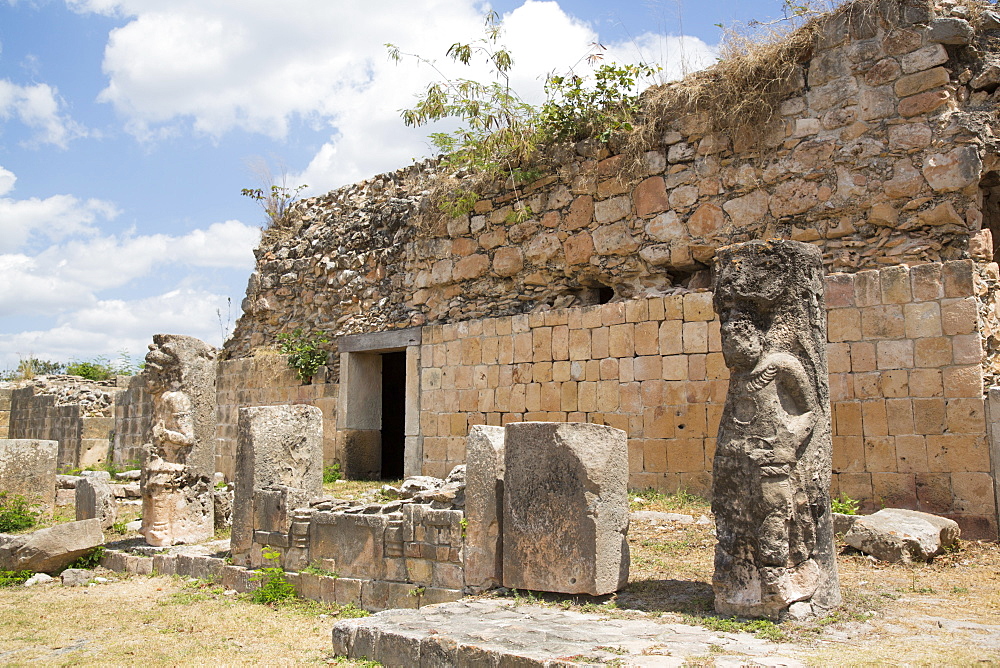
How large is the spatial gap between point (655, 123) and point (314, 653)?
737 cm

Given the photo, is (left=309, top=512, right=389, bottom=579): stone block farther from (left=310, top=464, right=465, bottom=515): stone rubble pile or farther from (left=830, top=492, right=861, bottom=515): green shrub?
(left=830, top=492, right=861, bottom=515): green shrub

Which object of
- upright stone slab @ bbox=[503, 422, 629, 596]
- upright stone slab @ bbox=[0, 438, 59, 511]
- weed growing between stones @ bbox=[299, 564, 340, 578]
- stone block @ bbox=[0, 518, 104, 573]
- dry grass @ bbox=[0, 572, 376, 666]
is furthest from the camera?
upright stone slab @ bbox=[0, 438, 59, 511]

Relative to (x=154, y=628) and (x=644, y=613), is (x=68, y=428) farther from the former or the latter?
(x=644, y=613)

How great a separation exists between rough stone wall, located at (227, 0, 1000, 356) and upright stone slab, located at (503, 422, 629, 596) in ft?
15.6

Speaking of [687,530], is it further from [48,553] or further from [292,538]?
[48,553]

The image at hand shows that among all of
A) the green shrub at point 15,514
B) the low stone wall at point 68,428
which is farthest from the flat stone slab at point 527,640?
the low stone wall at point 68,428

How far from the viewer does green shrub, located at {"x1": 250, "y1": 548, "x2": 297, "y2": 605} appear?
22.3 ft

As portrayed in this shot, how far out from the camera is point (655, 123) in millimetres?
9945

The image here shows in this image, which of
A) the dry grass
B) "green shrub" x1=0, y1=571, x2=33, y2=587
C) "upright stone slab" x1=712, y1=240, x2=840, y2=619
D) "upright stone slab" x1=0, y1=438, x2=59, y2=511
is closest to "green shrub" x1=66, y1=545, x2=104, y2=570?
"green shrub" x1=0, y1=571, x2=33, y2=587

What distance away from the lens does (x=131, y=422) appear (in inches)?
680

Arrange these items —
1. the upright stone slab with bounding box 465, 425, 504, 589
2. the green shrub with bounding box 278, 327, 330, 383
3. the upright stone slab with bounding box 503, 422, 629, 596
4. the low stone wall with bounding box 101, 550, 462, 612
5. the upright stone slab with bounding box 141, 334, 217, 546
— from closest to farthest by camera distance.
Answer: the upright stone slab with bounding box 503, 422, 629, 596 < the upright stone slab with bounding box 465, 425, 504, 589 < the low stone wall with bounding box 101, 550, 462, 612 < the upright stone slab with bounding box 141, 334, 217, 546 < the green shrub with bounding box 278, 327, 330, 383

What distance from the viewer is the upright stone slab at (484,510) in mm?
5652

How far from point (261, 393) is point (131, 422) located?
4427 mm

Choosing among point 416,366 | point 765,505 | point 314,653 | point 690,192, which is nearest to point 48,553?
point 314,653
